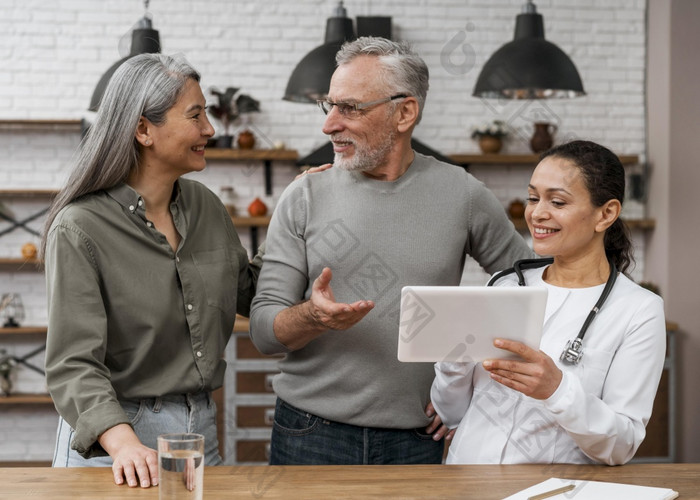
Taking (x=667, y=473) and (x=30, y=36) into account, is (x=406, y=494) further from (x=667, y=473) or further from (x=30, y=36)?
(x=30, y=36)

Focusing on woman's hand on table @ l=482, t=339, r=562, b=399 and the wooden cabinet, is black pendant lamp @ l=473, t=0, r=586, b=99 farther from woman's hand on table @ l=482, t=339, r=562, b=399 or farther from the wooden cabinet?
woman's hand on table @ l=482, t=339, r=562, b=399

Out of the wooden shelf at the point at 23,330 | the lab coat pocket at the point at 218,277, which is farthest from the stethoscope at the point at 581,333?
the wooden shelf at the point at 23,330

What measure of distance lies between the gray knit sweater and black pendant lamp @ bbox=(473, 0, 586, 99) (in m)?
1.84

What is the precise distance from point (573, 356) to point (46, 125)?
4587 millimetres

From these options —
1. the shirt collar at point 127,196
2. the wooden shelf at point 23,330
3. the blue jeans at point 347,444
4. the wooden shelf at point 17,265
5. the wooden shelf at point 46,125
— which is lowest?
the wooden shelf at point 23,330

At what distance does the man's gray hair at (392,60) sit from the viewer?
212 centimetres

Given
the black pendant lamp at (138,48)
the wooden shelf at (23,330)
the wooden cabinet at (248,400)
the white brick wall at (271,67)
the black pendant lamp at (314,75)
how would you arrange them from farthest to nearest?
the white brick wall at (271,67), the wooden shelf at (23,330), the wooden cabinet at (248,400), the black pendant lamp at (314,75), the black pendant lamp at (138,48)

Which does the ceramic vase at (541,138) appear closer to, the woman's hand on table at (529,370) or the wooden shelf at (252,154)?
the wooden shelf at (252,154)

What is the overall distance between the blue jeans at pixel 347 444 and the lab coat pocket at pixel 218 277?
34 cm

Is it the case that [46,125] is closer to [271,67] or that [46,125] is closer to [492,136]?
[271,67]

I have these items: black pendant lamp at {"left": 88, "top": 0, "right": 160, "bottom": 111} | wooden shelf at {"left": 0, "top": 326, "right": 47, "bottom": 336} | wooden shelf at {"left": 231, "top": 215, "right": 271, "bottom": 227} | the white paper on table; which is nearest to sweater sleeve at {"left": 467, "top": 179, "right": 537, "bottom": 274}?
the white paper on table

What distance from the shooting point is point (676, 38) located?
5.36 meters

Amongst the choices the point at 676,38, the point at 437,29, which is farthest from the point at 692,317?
the point at 437,29

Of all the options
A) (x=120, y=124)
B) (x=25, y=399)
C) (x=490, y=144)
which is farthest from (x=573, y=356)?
(x=25, y=399)
